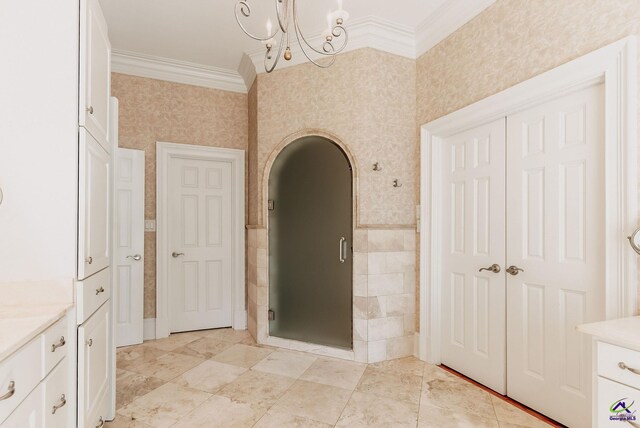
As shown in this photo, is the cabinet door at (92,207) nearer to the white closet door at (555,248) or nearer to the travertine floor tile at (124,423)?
the travertine floor tile at (124,423)

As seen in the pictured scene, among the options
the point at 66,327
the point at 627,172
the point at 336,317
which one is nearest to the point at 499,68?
the point at 627,172

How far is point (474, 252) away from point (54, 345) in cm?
265

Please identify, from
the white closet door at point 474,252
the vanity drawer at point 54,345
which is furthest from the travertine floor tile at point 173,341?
the white closet door at point 474,252

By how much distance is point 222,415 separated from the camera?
7.27 ft

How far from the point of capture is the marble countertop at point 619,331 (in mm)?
1248

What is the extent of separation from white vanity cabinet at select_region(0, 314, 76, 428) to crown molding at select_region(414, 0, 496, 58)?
3191 mm

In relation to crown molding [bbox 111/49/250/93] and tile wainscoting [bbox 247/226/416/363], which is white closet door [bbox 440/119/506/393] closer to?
tile wainscoting [bbox 247/226/416/363]

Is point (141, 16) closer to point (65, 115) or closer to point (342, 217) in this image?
point (65, 115)

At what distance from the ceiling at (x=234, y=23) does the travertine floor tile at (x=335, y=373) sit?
2838 millimetres

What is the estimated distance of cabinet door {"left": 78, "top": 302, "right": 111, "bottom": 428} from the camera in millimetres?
1613

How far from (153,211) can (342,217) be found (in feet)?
6.94

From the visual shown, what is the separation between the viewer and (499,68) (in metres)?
2.40

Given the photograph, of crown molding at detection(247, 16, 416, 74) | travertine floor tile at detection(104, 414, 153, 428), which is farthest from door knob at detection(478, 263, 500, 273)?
travertine floor tile at detection(104, 414, 153, 428)

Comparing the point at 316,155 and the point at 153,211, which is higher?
the point at 316,155
